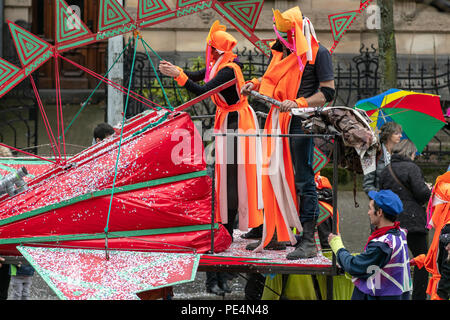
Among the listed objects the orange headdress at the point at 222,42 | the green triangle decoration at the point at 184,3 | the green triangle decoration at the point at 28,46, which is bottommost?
the green triangle decoration at the point at 28,46

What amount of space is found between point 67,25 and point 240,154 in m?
1.73

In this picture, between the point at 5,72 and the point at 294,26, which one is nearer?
the point at 5,72

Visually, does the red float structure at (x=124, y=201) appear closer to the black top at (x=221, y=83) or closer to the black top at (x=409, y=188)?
the black top at (x=221, y=83)

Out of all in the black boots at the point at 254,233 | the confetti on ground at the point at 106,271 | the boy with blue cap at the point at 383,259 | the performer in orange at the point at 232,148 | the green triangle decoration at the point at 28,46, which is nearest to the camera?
the confetti on ground at the point at 106,271

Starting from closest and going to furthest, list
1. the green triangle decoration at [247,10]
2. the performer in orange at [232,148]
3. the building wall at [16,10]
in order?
the green triangle decoration at [247,10]
the performer in orange at [232,148]
the building wall at [16,10]

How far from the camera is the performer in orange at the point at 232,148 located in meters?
6.11

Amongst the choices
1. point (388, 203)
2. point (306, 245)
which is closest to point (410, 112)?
point (306, 245)

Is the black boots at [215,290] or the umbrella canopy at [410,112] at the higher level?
the umbrella canopy at [410,112]

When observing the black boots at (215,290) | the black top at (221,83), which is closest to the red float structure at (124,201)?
the black top at (221,83)

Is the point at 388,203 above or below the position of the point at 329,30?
below

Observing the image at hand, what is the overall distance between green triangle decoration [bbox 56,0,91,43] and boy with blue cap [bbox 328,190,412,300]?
241 cm

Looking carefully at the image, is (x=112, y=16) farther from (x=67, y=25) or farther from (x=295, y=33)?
(x=295, y=33)

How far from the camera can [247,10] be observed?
233 inches

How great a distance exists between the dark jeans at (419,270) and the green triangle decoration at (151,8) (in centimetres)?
318
